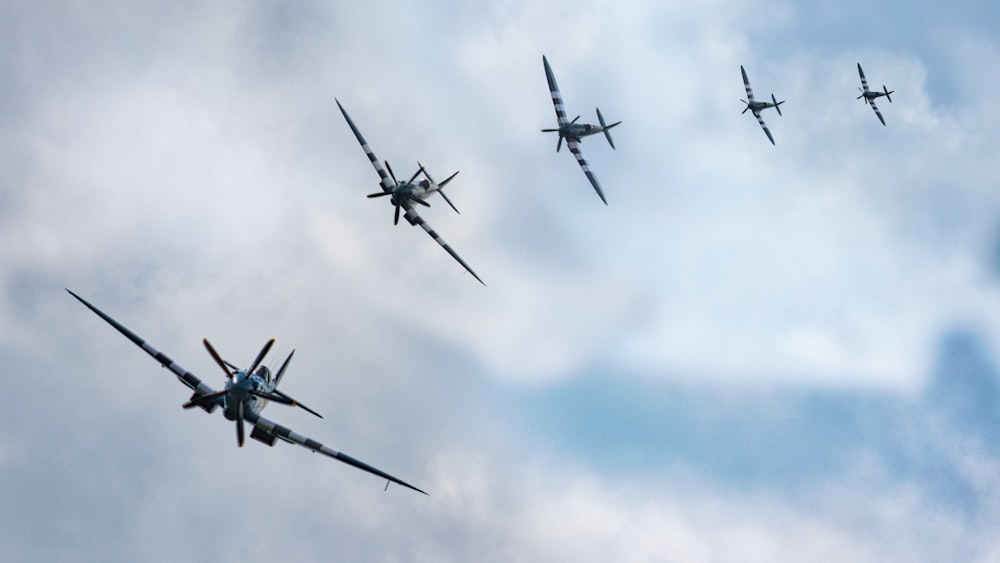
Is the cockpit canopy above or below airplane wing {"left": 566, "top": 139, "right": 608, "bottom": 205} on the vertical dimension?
below

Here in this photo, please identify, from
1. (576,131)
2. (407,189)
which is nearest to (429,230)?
(407,189)

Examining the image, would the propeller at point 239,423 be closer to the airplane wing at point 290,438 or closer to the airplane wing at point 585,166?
the airplane wing at point 290,438

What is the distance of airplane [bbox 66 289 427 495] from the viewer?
10438cm

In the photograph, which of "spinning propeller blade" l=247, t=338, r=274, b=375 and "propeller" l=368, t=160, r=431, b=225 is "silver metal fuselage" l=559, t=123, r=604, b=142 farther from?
"spinning propeller blade" l=247, t=338, r=274, b=375

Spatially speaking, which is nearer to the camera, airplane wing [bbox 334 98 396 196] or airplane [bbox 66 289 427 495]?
airplane [bbox 66 289 427 495]

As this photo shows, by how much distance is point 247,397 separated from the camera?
350ft

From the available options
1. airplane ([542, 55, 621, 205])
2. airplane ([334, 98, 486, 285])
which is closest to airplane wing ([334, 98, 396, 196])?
airplane ([334, 98, 486, 285])

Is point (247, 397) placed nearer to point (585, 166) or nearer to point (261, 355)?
point (261, 355)

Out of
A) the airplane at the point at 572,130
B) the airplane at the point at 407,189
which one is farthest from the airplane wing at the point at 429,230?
the airplane at the point at 572,130

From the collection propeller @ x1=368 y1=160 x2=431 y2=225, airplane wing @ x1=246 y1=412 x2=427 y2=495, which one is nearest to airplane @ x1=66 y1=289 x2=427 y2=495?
airplane wing @ x1=246 y1=412 x2=427 y2=495

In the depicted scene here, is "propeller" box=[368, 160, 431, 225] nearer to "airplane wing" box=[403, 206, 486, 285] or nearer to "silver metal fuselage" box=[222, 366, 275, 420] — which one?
"airplane wing" box=[403, 206, 486, 285]

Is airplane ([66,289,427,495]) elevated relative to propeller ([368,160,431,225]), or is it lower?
lower

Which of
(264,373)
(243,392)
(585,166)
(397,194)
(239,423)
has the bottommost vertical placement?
(239,423)

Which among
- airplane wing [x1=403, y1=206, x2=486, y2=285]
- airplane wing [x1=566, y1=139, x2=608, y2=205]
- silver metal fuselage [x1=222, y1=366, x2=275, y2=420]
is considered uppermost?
airplane wing [x1=566, y1=139, x2=608, y2=205]
